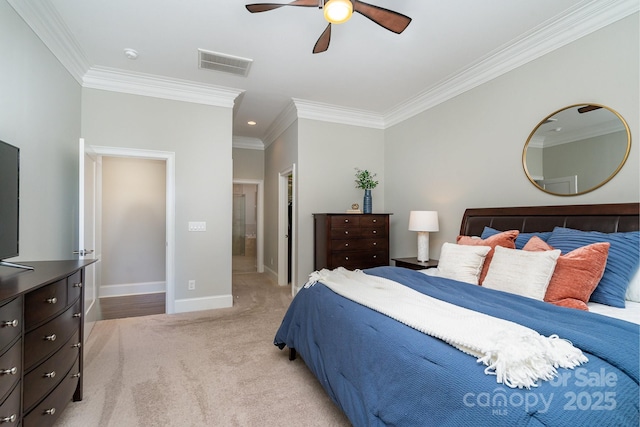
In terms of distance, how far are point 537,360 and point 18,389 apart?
1980mm

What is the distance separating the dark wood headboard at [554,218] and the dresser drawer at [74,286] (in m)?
3.32

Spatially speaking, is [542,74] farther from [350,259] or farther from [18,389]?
[18,389]

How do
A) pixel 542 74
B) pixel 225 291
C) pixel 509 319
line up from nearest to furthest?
pixel 509 319
pixel 542 74
pixel 225 291

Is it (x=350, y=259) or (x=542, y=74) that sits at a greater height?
(x=542, y=74)

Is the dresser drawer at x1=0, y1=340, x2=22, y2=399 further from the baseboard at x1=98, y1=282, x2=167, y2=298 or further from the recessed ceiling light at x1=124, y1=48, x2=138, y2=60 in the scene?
the baseboard at x1=98, y1=282, x2=167, y2=298

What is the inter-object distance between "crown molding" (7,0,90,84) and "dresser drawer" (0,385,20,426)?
7.89 ft

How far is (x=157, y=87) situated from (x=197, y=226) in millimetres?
1727

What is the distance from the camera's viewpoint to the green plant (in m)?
4.50

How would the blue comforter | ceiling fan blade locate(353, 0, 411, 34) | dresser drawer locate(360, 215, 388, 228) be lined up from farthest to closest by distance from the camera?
dresser drawer locate(360, 215, 388, 228) → ceiling fan blade locate(353, 0, 411, 34) → the blue comforter

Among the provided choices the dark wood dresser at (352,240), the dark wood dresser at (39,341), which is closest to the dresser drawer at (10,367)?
the dark wood dresser at (39,341)

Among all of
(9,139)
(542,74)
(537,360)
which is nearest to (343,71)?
(542,74)

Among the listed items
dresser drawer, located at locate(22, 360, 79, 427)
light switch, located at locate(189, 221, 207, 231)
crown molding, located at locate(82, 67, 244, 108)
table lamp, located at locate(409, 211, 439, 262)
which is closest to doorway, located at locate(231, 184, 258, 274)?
light switch, located at locate(189, 221, 207, 231)

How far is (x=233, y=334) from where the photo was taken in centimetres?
304

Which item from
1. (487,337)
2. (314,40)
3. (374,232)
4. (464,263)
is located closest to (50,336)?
(487,337)
